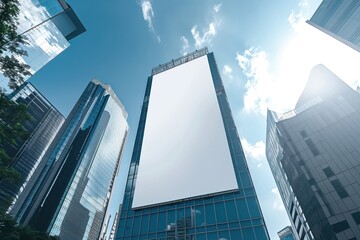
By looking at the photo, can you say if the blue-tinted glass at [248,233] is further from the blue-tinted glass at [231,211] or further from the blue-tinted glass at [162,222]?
the blue-tinted glass at [162,222]

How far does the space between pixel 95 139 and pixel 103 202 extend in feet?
107

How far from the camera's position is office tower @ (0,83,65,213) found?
291ft

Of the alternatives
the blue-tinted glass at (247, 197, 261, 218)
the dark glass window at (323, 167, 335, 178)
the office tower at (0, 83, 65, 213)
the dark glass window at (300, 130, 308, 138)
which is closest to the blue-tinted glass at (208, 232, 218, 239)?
the blue-tinted glass at (247, 197, 261, 218)

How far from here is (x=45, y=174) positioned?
91.1 meters

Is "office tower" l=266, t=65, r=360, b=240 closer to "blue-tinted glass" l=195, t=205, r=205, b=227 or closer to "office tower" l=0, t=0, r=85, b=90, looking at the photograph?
"blue-tinted glass" l=195, t=205, r=205, b=227

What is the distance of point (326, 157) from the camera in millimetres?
35438

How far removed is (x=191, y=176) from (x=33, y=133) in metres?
99.3

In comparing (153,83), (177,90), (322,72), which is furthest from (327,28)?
(153,83)

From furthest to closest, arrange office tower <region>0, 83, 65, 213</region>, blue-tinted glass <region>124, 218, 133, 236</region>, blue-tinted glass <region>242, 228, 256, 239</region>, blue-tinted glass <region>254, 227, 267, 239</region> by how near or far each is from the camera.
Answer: office tower <region>0, 83, 65, 213</region>, blue-tinted glass <region>124, 218, 133, 236</region>, blue-tinted glass <region>242, 228, 256, 239</region>, blue-tinted glass <region>254, 227, 267, 239</region>

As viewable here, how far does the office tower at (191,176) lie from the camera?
2294 cm

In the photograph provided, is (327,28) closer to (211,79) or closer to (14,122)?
(211,79)

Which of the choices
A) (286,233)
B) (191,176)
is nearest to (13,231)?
(191,176)

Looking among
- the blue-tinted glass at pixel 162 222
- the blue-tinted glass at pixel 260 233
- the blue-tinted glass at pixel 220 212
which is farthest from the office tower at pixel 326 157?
the blue-tinted glass at pixel 162 222

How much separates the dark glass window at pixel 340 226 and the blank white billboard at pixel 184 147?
18358mm
